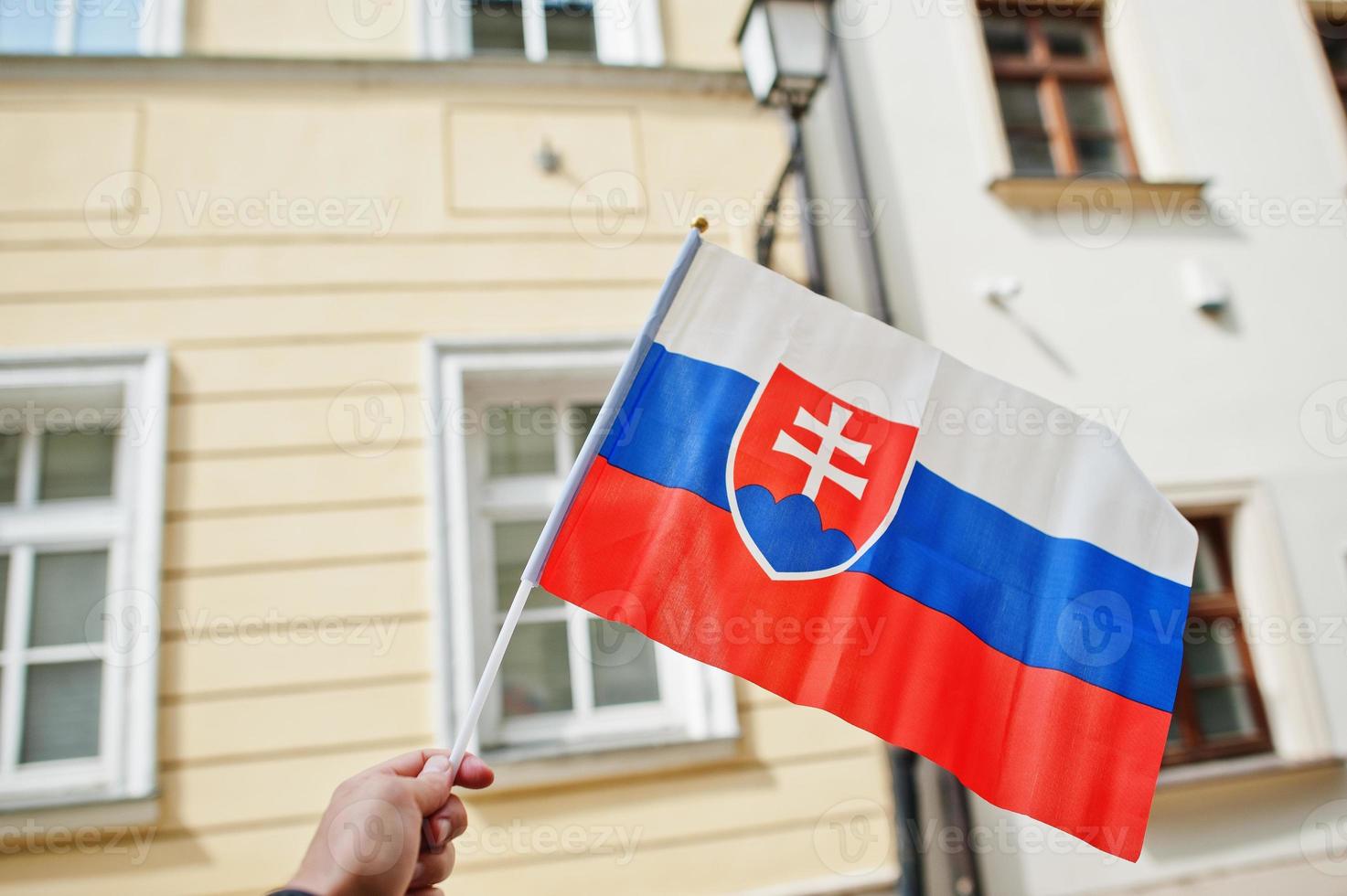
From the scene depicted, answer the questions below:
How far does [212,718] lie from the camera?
3.30 meters

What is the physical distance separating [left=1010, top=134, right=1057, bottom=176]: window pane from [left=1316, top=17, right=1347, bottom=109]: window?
2181mm

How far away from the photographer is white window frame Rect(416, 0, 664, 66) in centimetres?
428

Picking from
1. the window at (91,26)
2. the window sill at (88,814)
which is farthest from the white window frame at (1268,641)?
the window at (91,26)

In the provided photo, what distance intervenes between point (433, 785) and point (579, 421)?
2691 millimetres

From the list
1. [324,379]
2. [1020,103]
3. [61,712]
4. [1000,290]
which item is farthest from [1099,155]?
[61,712]

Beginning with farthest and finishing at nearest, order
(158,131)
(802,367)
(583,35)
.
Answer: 1. (583,35)
2. (158,131)
3. (802,367)

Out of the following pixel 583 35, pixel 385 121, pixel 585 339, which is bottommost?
pixel 585 339

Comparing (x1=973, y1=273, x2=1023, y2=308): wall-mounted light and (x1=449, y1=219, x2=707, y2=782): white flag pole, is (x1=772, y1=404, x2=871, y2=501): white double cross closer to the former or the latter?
(x1=449, y1=219, x2=707, y2=782): white flag pole

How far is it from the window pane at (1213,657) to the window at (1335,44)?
3.72 metres

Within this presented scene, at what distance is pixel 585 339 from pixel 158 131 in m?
2.04

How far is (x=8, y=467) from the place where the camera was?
3611mm

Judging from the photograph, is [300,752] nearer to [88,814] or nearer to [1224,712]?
[88,814]

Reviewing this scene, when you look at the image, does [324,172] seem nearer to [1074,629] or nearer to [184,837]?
[184,837]

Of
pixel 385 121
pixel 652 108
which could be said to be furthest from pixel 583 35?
pixel 385 121
